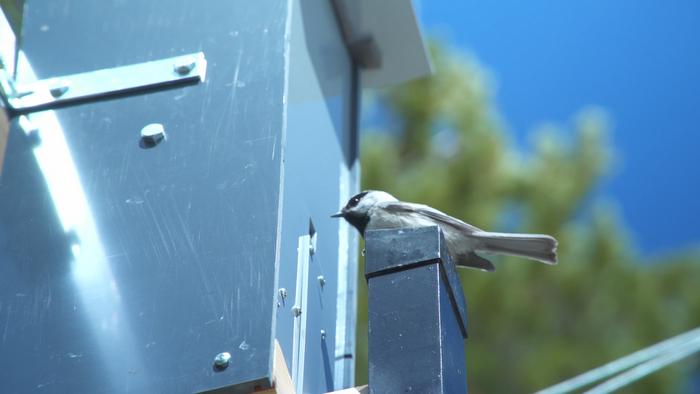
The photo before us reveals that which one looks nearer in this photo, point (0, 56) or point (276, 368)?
point (276, 368)

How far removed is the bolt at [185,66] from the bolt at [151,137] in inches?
6.1

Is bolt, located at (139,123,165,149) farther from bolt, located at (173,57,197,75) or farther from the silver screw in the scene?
the silver screw

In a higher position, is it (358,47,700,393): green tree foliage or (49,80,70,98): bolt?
(358,47,700,393): green tree foliage

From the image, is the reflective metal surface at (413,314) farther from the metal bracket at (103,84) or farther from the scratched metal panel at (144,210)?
the metal bracket at (103,84)

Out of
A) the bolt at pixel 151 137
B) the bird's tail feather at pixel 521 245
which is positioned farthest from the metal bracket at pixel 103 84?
the bird's tail feather at pixel 521 245

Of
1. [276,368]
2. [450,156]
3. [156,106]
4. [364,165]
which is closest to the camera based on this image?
[276,368]

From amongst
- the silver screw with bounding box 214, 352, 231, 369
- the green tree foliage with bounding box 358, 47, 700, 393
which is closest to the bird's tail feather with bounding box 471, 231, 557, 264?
the silver screw with bounding box 214, 352, 231, 369

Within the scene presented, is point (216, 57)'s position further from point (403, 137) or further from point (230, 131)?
point (403, 137)

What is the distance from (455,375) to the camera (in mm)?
1924

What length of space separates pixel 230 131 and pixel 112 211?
29cm

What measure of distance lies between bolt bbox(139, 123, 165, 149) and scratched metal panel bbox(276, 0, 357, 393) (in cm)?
27


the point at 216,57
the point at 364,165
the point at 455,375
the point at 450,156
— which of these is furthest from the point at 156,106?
the point at 450,156

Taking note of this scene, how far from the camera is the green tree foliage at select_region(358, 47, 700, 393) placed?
21.7 ft

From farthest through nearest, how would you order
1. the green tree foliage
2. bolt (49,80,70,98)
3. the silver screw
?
the green tree foliage, bolt (49,80,70,98), the silver screw
